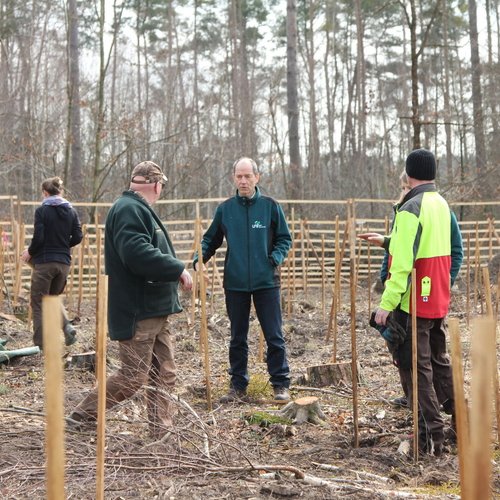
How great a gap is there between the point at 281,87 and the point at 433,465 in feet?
74.2

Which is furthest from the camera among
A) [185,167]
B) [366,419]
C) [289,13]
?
[185,167]

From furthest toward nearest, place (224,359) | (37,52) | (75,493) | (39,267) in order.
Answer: (37,52) < (224,359) < (39,267) < (75,493)

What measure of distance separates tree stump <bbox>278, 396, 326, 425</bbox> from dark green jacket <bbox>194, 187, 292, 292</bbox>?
3.08 feet

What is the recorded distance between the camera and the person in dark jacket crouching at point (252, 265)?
512 cm

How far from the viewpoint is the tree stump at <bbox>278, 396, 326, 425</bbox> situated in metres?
4.56

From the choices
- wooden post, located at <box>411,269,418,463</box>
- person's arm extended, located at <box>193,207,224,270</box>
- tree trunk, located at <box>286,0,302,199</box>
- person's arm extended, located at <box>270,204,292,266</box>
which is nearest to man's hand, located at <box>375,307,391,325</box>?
wooden post, located at <box>411,269,418,463</box>

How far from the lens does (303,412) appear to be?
15.0 ft

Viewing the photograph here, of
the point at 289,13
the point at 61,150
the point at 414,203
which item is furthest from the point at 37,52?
the point at 414,203

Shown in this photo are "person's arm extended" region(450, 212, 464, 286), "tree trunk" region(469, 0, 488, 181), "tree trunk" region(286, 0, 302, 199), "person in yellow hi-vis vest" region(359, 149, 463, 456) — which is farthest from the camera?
"tree trunk" region(469, 0, 488, 181)

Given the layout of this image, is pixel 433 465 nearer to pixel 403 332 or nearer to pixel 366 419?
pixel 403 332

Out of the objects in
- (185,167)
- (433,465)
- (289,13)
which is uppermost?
(289,13)

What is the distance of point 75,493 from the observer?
2.85 meters

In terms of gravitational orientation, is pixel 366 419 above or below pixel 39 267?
below

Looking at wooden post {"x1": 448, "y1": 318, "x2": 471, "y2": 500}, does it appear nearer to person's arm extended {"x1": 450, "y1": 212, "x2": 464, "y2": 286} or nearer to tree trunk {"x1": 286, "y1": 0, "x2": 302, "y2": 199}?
person's arm extended {"x1": 450, "y1": 212, "x2": 464, "y2": 286}
